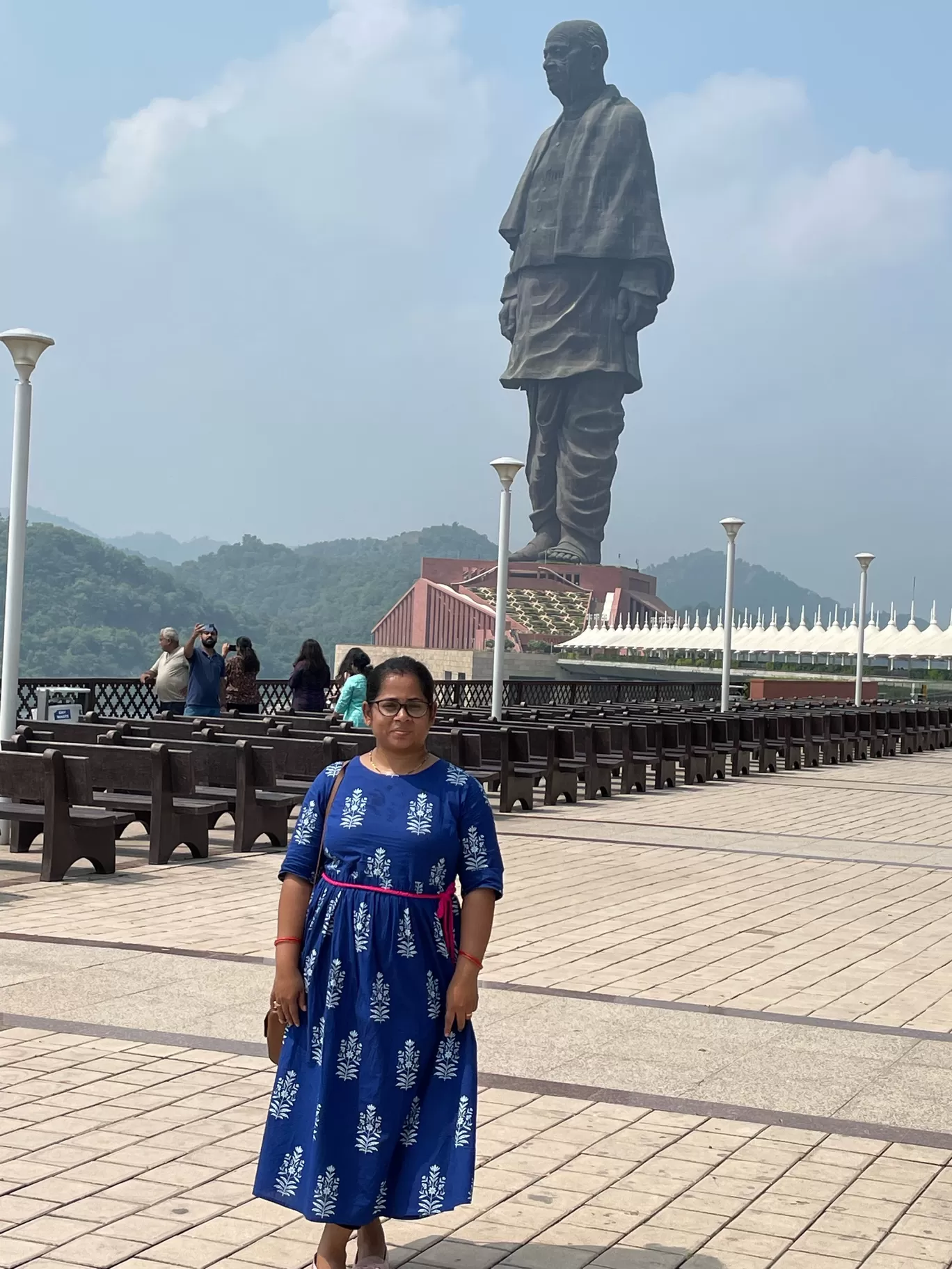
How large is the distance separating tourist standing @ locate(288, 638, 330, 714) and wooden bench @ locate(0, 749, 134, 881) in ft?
27.6

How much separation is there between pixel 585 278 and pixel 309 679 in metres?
99.0

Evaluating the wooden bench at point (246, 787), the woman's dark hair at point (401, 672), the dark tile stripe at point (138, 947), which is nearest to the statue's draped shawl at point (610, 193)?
the wooden bench at point (246, 787)

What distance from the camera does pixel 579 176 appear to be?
114m

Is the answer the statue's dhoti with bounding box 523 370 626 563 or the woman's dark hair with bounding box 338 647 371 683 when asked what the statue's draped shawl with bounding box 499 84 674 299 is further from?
the woman's dark hair with bounding box 338 647 371 683

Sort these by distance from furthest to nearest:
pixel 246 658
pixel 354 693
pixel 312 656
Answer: pixel 312 656 → pixel 246 658 → pixel 354 693

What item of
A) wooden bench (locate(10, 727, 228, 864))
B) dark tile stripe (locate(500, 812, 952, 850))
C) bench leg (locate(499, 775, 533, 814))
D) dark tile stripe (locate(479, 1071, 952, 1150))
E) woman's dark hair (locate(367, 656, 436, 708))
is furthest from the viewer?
bench leg (locate(499, 775, 533, 814))

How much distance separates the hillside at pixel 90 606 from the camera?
96312 mm

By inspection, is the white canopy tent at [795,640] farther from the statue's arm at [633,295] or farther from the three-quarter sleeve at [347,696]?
the statue's arm at [633,295]

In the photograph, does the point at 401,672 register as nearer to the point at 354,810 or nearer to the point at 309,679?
the point at 354,810

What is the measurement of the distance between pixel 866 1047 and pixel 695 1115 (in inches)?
48.6

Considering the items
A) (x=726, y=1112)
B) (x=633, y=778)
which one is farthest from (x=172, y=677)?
(x=726, y=1112)

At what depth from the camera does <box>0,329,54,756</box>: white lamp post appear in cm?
1104

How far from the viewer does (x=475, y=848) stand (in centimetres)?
354

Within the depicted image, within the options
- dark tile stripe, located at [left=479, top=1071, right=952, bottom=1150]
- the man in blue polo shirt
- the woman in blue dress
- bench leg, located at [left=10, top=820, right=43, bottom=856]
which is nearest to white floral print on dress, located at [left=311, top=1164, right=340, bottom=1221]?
the woman in blue dress
